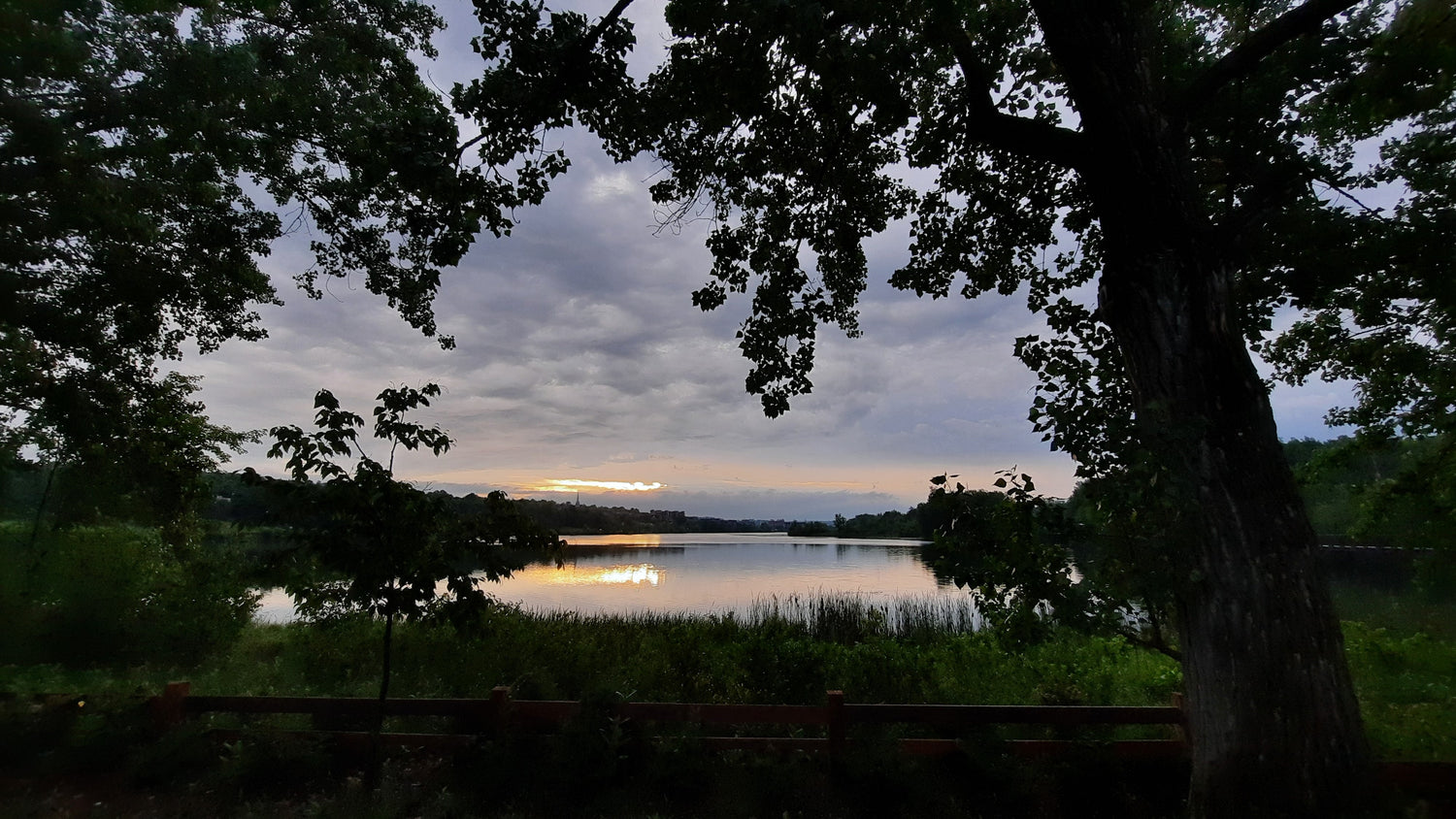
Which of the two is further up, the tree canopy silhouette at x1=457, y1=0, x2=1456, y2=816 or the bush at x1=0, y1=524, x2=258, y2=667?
the tree canopy silhouette at x1=457, y1=0, x2=1456, y2=816

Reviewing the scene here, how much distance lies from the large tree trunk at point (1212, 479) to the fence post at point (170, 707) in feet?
29.1

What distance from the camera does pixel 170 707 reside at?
6.07 meters

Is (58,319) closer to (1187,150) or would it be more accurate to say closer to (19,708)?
(19,708)

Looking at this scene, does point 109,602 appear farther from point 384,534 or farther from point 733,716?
point 733,716

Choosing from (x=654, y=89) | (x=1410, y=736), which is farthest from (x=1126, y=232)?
(x=1410, y=736)

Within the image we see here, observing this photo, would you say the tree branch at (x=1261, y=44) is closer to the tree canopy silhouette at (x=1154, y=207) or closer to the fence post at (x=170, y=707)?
the tree canopy silhouette at (x=1154, y=207)

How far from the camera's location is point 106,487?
36.4 ft

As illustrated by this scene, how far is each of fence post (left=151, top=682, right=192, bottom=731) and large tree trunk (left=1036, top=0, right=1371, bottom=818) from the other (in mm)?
8869

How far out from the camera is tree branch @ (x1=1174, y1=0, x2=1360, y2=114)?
3939mm

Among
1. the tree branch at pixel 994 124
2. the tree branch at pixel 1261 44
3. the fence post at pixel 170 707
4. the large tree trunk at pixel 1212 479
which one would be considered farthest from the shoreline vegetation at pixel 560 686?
the tree branch at pixel 1261 44

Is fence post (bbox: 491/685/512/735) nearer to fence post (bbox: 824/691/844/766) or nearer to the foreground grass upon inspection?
the foreground grass

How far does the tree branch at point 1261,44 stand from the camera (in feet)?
12.9

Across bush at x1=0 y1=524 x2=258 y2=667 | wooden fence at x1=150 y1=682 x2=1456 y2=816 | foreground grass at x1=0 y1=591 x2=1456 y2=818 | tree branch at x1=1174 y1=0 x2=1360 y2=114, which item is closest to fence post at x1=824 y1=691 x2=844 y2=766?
wooden fence at x1=150 y1=682 x2=1456 y2=816

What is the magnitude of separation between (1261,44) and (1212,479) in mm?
3031
